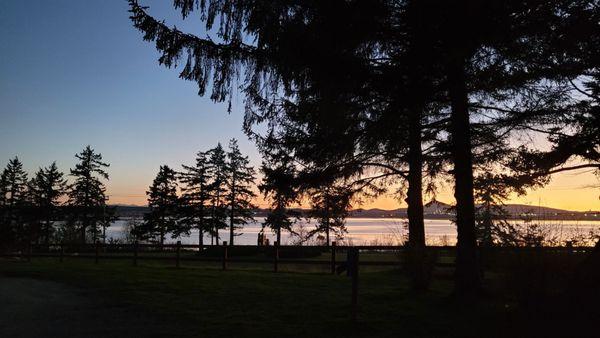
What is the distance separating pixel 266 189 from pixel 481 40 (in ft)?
26.8

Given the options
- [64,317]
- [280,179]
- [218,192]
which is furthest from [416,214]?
[218,192]

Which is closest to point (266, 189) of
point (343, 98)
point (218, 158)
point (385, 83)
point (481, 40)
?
point (343, 98)

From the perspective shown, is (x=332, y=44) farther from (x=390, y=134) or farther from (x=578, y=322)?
(x=578, y=322)

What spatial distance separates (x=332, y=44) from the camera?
8.09m

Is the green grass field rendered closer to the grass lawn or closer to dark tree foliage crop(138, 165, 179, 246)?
the grass lawn

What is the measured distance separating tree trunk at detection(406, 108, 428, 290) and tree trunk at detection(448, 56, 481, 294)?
1.57 meters

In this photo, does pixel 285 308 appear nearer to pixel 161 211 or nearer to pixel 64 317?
pixel 64 317

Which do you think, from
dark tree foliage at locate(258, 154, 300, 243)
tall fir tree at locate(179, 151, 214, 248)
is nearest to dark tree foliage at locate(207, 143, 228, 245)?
tall fir tree at locate(179, 151, 214, 248)

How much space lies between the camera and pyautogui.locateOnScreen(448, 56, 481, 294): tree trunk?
917 cm

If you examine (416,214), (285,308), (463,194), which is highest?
(463,194)

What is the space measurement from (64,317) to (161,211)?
52.8m

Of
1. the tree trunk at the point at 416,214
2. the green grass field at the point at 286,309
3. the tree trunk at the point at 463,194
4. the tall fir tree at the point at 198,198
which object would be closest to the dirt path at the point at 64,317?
the green grass field at the point at 286,309

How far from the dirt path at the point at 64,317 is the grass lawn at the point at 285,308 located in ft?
0.26

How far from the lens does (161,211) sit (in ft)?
194
